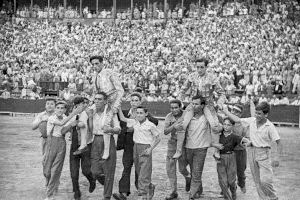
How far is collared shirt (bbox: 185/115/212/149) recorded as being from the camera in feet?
30.7

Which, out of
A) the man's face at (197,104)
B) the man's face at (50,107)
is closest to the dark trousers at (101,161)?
the man's face at (50,107)

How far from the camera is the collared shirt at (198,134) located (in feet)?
30.7

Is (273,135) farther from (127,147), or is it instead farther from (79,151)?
(79,151)

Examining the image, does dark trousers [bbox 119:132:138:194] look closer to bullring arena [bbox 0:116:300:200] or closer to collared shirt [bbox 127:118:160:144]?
bullring arena [bbox 0:116:300:200]

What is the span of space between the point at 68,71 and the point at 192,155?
25.1 m

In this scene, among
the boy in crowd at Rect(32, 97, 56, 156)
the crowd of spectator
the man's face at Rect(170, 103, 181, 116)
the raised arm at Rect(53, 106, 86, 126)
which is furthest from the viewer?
the crowd of spectator

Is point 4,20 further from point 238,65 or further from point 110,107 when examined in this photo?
point 110,107

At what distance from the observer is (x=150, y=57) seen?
3397 centimetres

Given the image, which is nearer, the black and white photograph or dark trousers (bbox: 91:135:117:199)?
dark trousers (bbox: 91:135:117:199)

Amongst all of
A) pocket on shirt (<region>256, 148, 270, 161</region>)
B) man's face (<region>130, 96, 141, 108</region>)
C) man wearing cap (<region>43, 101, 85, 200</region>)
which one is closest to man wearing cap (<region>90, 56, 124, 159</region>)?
man's face (<region>130, 96, 141, 108</region>)

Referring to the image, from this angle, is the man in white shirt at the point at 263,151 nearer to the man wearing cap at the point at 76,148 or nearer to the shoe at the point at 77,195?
the man wearing cap at the point at 76,148

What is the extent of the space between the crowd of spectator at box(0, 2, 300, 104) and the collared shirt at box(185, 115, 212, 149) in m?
16.3

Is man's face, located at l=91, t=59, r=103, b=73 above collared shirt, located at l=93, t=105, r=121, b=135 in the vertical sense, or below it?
above

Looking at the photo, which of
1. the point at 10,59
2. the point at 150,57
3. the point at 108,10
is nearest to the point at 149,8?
the point at 108,10
